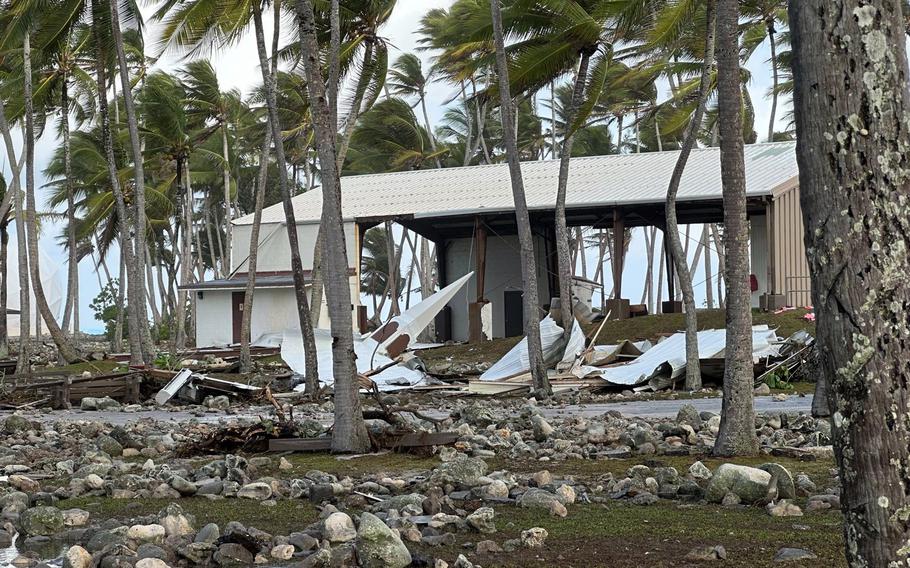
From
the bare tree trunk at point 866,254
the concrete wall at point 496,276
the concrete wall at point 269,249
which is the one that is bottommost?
the bare tree trunk at point 866,254

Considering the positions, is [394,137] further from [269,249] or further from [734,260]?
[734,260]

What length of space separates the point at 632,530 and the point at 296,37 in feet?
65.6

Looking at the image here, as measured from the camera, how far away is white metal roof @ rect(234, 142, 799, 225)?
30328 millimetres

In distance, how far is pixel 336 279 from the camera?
11.0 meters

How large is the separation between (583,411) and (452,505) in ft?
29.5

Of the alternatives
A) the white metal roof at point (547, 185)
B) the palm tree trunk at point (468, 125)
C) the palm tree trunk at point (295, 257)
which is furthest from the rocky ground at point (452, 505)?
the palm tree trunk at point (468, 125)

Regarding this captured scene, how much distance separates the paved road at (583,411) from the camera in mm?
15000

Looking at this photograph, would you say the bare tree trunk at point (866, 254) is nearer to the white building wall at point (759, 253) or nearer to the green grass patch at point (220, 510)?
the green grass patch at point (220, 510)

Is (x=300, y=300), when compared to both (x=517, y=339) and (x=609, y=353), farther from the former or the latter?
(x=517, y=339)

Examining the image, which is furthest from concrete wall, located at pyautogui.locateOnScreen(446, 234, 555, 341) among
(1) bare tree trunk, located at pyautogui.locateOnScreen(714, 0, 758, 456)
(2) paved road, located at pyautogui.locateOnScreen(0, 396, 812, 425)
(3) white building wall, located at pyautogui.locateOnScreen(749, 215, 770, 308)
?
(1) bare tree trunk, located at pyautogui.locateOnScreen(714, 0, 758, 456)

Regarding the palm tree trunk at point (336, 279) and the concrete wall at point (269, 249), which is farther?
the concrete wall at point (269, 249)

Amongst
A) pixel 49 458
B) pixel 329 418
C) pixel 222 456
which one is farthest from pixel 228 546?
pixel 329 418

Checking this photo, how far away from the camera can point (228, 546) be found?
6.16 meters

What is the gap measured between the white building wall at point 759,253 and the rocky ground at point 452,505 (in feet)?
62.0
